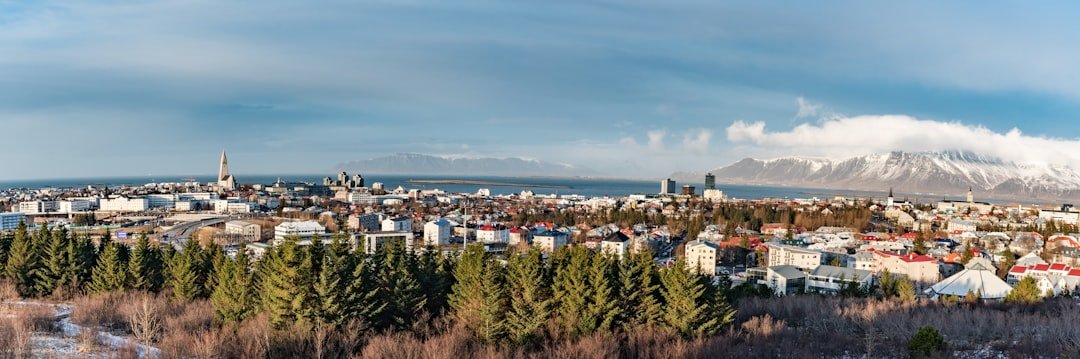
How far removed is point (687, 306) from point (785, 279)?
→ 1455 cm

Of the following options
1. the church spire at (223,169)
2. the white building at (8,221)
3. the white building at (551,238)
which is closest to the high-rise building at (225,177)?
the church spire at (223,169)

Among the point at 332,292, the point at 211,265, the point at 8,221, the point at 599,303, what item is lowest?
the point at 8,221

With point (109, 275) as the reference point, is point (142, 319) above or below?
above

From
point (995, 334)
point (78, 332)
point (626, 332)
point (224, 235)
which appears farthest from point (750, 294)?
A: point (224, 235)

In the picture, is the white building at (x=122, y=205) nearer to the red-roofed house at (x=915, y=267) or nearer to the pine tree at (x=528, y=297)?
the pine tree at (x=528, y=297)

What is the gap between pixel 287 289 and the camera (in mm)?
9773

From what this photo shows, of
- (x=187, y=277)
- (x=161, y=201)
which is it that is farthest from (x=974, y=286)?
(x=161, y=201)

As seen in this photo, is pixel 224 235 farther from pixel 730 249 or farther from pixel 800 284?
pixel 800 284

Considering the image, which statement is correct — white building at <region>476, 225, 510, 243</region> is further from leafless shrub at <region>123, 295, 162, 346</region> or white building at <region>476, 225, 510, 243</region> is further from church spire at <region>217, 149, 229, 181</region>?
church spire at <region>217, 149, 229, 181</region>

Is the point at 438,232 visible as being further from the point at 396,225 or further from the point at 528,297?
the point at 528,297

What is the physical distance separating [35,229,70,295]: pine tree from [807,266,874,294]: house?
22772mm

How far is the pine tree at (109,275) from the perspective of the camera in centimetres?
1496

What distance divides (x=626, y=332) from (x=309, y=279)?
5.33 m

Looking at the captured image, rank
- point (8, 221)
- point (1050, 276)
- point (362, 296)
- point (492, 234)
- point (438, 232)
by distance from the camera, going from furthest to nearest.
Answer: point (8, 221) → point (492, 234) → point (438, 232) → point (1050, 276) → point (362, 296)
